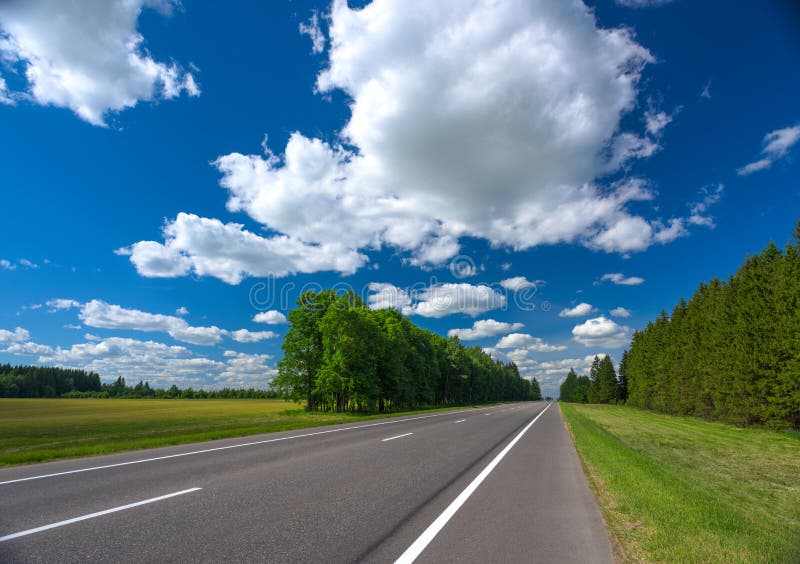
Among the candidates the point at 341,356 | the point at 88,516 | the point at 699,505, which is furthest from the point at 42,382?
the point at 699,505

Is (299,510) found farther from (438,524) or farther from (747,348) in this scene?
(747,348)

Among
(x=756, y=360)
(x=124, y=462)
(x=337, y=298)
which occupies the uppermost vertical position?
(x=337, y=298)

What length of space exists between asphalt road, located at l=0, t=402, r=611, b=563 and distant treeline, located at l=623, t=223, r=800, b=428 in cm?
2398

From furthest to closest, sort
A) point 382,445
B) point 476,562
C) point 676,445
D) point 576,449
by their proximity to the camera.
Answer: point 676,445
point 576,449
point 382,445
point 476,562

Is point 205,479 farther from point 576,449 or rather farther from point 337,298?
point 337,298

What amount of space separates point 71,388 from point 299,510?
171 metres

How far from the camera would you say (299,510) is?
558cm

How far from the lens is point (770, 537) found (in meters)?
4.90

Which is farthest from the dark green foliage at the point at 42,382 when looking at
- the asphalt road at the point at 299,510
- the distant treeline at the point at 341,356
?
the asphalt road at the point at 299,510

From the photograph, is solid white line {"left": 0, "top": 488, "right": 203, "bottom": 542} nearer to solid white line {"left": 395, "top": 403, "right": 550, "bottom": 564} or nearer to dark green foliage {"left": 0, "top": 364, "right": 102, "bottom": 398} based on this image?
solid white line {"left": 395, "top": 403, "right": 550, "bottom": 564}

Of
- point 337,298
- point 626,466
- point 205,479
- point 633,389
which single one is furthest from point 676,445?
point 633,389

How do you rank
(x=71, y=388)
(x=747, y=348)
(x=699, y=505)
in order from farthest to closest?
(x=71, y=388) < (x=747, y=348) < (x=699, y=505)

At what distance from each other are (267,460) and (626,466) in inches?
362

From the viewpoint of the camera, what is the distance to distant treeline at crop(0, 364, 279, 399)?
379ft
